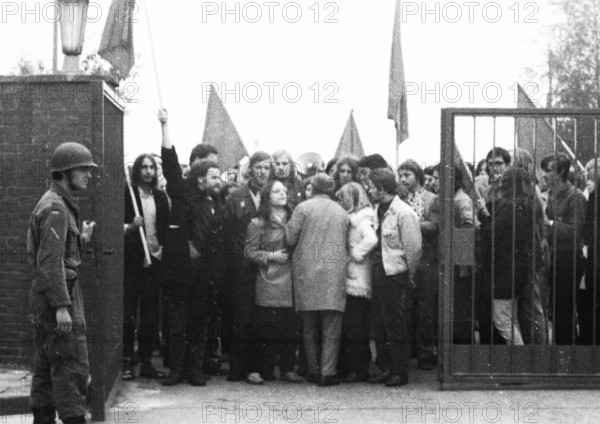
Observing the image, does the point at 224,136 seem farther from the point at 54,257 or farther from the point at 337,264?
the point at 54,257

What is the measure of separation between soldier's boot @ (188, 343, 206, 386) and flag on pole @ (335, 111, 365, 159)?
6.20 metres

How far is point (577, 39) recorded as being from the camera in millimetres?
33000

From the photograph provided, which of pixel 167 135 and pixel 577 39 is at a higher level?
pixel 577 39

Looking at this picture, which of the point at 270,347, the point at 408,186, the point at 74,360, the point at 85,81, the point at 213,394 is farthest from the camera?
the point at 408,186

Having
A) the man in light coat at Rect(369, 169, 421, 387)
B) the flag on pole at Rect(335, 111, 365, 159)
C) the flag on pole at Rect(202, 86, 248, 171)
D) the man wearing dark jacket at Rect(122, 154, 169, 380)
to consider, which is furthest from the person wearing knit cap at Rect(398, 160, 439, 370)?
the flag on pole at Rect(202, 86, 248, 171)

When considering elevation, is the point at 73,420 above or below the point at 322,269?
below

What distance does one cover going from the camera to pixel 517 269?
11.1 meters

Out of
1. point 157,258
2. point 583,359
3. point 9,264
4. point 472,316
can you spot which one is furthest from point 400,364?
point 9,264

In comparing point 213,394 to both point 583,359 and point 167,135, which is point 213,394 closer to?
point 167,135

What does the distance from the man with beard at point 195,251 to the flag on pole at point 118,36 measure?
109 centimetres

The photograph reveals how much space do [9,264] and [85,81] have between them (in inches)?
73.5

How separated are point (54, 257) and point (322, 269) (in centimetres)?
365

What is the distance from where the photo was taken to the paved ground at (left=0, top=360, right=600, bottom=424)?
31.4 feet

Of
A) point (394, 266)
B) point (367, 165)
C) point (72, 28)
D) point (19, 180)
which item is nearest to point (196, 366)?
point (394, 266)
